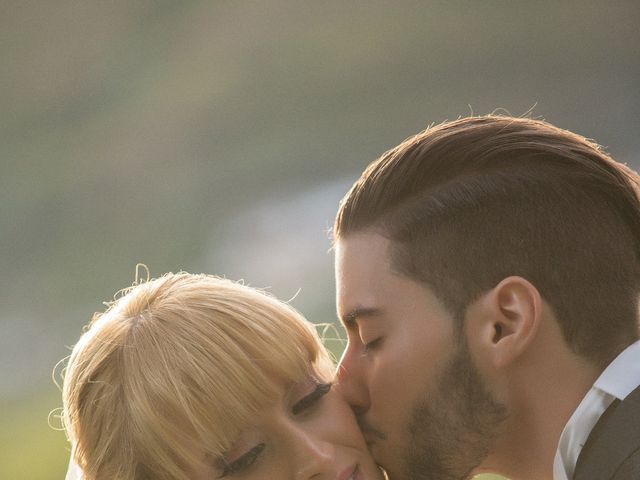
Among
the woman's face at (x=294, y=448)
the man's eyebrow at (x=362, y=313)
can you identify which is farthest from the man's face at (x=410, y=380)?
the woman's face at (x=294, y=448)

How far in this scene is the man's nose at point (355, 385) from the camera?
2738 millimetres

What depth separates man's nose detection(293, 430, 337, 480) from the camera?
8.21ft

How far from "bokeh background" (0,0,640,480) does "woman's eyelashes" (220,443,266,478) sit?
10.6 metres

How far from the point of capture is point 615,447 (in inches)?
88.4

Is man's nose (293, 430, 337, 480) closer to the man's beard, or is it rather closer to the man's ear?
the man's beard

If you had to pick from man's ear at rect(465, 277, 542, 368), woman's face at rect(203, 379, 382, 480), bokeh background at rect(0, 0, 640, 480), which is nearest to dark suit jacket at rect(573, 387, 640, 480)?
man's ear at rect(465, 277, 542, 368)

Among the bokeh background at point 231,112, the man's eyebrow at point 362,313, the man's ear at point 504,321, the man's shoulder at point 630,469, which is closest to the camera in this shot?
the man's shoulder at point 630,469

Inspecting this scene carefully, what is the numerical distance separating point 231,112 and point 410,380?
13.5 m

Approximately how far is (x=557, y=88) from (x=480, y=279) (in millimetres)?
14320

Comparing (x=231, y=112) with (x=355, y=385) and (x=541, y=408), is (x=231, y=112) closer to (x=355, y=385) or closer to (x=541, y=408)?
(x=355, y=385)

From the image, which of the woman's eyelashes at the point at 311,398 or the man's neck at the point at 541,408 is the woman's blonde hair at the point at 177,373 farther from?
the man's neck at the point at 541,408

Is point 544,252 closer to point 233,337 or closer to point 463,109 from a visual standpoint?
point 233,337

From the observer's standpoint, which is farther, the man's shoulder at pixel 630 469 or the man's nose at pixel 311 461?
the man's nose at pixel 311 461

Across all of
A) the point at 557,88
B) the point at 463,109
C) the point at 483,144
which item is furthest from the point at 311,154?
the point at 483,144
